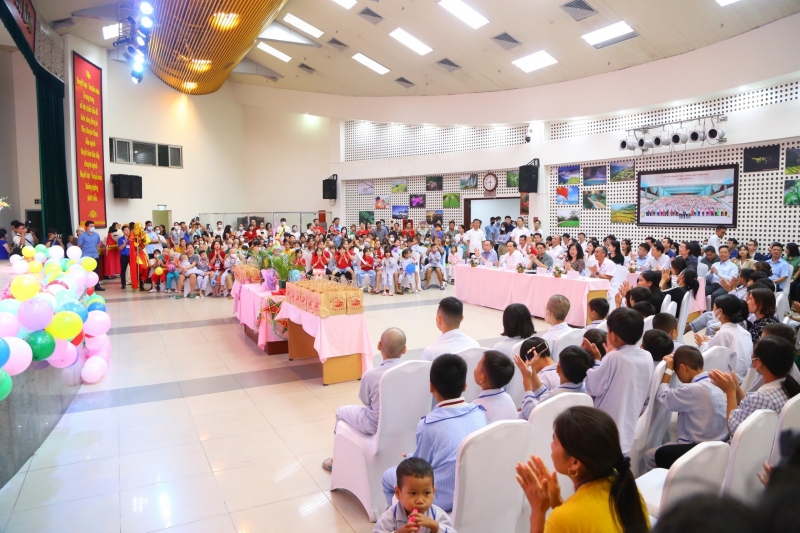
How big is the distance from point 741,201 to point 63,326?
40.0 feet

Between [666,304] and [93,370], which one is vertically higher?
[666,304]

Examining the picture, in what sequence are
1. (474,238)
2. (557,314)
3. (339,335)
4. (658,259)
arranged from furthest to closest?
(474,238) → (658,259) → (339,335) → (557,314)

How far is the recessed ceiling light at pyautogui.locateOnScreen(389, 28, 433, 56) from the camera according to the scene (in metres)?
13.6

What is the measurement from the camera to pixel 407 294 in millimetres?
12164

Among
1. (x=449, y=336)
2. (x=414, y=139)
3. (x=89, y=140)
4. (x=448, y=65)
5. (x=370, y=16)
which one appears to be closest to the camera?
(x=449, y=336)

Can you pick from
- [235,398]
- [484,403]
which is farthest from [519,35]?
[484,403]

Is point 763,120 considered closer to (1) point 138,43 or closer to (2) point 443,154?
(2) point 443,154

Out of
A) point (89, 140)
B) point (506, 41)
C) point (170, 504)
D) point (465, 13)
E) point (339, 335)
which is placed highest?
point (465, 13)

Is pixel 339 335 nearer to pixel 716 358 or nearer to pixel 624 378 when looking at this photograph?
pixel 624 378

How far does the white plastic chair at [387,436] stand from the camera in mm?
3129

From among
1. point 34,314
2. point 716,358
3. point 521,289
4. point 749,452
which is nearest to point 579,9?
point 521,289

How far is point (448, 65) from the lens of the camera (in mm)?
14875

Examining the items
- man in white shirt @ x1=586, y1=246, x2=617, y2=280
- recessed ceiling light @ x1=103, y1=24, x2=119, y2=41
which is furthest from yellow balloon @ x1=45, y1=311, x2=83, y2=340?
recessed ceiling light @ x1=103, y1=24, x2=119, y2=41

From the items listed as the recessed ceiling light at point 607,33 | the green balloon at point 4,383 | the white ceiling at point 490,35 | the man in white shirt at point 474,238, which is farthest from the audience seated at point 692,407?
→ the man in white shirt at point 474,238
